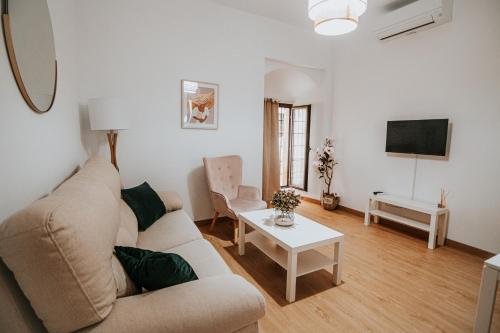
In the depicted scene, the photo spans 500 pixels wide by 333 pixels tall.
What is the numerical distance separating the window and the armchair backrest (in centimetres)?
215

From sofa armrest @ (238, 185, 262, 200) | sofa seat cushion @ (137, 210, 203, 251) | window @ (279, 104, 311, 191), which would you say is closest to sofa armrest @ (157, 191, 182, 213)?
sofa seat cushion @ (137, 210, 203, 251)

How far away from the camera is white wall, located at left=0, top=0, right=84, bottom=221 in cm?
101

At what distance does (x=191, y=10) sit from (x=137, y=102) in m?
1.33

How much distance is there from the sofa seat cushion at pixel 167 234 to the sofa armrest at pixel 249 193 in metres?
1.08

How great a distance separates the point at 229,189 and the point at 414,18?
10.1 feet

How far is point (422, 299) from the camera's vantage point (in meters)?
1.93

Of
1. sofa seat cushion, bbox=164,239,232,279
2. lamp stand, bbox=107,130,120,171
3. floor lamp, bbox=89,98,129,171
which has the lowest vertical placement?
sofa seat cushion, bbox=164,239,232,279

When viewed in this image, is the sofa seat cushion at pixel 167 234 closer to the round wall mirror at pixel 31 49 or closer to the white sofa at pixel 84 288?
the white sofa at pixel 84 288

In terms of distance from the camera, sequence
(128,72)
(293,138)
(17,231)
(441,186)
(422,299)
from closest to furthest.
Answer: (17,231)
(422,299)
(128,72)
(441,186)
(293,138)

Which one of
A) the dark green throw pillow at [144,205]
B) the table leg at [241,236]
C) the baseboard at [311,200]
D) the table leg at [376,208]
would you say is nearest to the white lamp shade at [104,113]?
the dark green throw pillow at [144,205]

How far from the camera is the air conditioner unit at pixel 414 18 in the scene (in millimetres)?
2756

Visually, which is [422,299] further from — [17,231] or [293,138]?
[293,138]

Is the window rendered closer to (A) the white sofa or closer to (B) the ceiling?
(B) the ceiling

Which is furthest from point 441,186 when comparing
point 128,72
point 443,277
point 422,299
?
point 128,72
